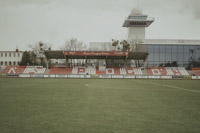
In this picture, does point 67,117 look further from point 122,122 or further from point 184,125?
point 184,125

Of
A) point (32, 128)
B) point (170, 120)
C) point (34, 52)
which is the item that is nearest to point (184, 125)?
point (170, 120)

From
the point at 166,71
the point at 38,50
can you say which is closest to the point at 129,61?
the point at 166,71

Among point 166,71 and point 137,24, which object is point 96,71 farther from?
point 137,24

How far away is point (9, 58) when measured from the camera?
61.4 metres

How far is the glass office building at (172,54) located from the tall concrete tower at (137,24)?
19095 millimetres

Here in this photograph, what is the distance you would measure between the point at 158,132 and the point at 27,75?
37.9 m

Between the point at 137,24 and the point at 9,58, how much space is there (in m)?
57.6

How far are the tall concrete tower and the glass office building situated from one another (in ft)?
62.6

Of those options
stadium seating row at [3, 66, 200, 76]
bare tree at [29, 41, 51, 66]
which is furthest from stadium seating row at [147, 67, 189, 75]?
bare tree at [29, 41, 51, 66]

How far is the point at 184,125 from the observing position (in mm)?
5141

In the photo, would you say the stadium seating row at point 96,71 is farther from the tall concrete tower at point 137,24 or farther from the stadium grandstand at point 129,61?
the tall concrete tower at point 137,24

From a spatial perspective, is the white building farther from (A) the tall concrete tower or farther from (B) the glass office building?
(B) the glass office building

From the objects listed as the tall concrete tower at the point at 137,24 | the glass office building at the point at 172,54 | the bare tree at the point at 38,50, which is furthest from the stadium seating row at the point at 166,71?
the bare tree at the point at 38,50

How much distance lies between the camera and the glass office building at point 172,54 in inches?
1918
